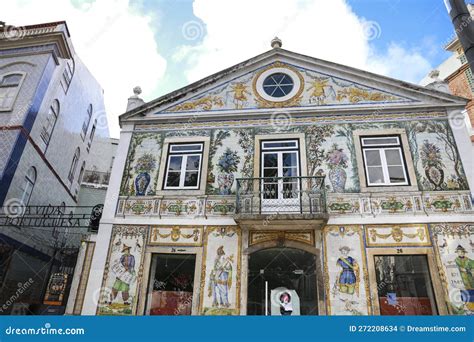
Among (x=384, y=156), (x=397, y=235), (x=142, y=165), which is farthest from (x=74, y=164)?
(x=397, y=235)

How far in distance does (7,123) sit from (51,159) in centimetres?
247

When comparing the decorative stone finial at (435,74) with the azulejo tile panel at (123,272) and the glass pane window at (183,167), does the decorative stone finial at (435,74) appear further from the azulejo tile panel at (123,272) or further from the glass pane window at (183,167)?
the azulejo tile panel at (123,272)

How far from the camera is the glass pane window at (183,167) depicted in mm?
9836

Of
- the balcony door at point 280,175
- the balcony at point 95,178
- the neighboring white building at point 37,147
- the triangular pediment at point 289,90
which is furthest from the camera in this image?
the balcony at point 95,178

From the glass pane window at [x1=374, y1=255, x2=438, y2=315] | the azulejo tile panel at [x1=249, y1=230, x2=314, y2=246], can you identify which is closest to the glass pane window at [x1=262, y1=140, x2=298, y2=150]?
the azulejo tile panel at [x1=249, y1=230, x2=314, y2=246]

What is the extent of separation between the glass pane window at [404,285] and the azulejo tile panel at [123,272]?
19.4ft

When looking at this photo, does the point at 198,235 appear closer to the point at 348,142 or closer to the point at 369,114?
the point at 348,142

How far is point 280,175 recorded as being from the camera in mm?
9547

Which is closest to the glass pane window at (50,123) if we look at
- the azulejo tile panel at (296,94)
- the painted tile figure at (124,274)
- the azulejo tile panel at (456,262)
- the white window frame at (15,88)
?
the white window frame at (15,88)

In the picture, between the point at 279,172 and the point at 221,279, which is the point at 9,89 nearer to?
the point at 279,172

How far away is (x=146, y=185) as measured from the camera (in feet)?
32.4

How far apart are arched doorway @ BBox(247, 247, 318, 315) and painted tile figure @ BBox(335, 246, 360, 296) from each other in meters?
0.63

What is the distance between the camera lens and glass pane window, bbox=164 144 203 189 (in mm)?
9836

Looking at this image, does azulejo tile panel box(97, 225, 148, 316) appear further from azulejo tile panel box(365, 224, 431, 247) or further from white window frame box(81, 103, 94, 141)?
white window frame box(81, 103, 94, 141)
